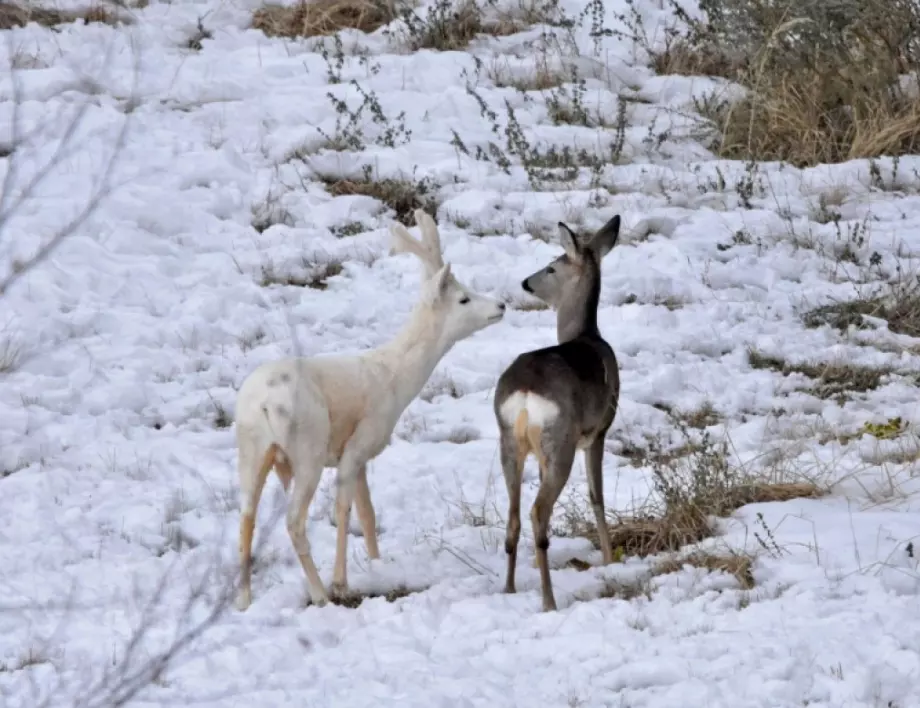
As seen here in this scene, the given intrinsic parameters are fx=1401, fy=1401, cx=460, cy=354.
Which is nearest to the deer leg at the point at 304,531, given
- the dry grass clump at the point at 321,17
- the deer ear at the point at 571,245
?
the deer ear at the point at 571,245

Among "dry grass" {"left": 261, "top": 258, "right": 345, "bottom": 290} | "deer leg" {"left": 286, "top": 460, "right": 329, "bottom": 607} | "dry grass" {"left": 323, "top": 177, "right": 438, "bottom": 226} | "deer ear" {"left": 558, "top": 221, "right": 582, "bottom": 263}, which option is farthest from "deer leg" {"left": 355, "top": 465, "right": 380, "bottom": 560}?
"dry grass" {"left": 323, "top": 177, "right": 438, "bottom": 226}

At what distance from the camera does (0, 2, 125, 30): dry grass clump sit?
503 inches

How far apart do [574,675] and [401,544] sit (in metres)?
1.85

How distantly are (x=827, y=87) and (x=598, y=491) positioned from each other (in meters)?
6.67

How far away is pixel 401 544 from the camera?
6.48 metres

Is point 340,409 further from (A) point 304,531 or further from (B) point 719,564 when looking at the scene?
(B) point 719,564

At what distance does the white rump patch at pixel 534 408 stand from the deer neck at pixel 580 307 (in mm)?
1166

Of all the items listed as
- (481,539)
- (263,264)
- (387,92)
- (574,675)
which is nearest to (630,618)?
(574,675)

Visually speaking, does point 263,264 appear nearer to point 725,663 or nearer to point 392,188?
point 392,188

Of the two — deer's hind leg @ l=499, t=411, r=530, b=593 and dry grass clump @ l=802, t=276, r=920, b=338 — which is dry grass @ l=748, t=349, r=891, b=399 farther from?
deer's hind leg @ l=499, t=411, r=530, b=593

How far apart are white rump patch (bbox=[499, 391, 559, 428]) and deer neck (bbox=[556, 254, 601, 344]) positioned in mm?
1166

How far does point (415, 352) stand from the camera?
21.0ft

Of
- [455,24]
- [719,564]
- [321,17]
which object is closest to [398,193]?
[455,24]

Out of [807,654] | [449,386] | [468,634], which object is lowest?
[449,386]
